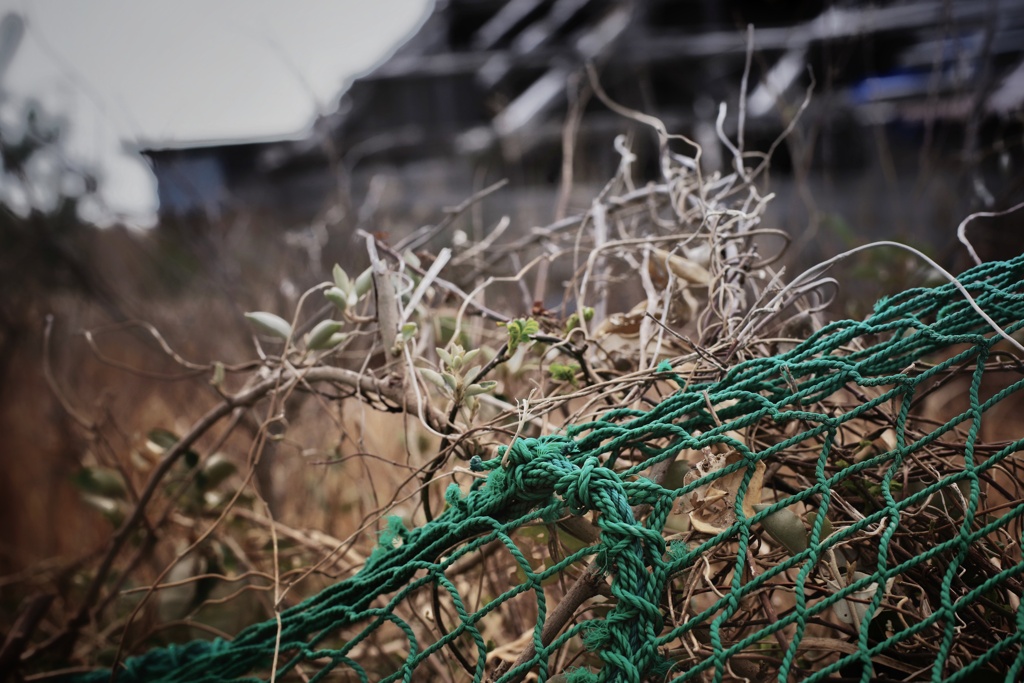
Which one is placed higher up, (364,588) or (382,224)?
(382,224)

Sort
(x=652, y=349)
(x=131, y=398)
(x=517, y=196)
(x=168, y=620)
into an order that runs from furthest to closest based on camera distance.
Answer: (x=517, y=196), (x=131, y=398), (x=168, y=620), (x=652, y=349)

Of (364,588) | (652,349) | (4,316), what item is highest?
(4,316)

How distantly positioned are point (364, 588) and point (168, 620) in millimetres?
741

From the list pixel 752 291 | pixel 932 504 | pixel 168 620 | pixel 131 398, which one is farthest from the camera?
pixel 131 398

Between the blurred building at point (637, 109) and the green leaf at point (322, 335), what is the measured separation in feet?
4.27

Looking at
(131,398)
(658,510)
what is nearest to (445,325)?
(658,510)

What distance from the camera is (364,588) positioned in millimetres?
998

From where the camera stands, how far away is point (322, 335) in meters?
1.19

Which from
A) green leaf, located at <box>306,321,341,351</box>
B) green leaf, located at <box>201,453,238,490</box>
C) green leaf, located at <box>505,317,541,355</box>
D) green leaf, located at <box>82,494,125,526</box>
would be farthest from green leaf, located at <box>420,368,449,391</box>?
green leaf, located at <box>82,494,125,526</box>

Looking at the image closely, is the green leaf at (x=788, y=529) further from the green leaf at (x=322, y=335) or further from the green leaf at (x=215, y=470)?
the green leaf at (x=215, y=470)

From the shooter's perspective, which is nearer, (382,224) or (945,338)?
(945,338)

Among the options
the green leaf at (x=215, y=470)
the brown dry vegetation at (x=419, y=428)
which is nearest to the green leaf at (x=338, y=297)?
the brown dry vegetation at (x=419, y=428)

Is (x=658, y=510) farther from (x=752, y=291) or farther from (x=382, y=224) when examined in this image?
(x=382, y=224)

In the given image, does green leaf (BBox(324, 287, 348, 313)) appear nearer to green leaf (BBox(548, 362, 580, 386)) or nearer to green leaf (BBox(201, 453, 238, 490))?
green leaf (BBox(548, 362, 580, 386))
